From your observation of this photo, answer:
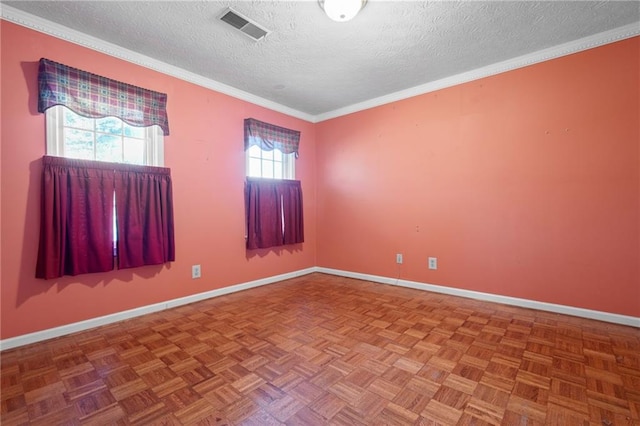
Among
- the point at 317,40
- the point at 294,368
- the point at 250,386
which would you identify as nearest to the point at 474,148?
the point at 317,40

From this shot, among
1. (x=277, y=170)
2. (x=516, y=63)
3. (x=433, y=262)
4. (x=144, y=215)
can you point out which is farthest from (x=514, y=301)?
(x=144, y=215)

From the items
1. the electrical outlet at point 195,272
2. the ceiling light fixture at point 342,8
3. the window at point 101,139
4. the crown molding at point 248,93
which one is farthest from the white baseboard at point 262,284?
the ceiling light fixture at point 342,8

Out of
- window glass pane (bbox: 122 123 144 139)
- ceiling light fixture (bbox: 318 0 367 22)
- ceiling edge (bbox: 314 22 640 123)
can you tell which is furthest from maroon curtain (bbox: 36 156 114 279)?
ceiling edge (bbox: 314 22 640 123)

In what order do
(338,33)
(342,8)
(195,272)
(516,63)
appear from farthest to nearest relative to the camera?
(195,272)
(516,63)
(338,33)
(342,8)

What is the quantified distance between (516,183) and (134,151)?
12.5 feet

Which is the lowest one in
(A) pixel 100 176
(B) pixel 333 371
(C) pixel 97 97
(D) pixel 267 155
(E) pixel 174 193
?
(B) pixel 333 371

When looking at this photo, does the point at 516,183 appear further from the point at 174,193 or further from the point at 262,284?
the point at 174,193

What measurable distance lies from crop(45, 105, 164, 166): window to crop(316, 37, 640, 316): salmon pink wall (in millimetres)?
2572

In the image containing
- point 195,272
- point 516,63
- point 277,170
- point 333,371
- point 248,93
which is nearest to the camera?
point 333,371

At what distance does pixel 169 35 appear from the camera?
2.42m

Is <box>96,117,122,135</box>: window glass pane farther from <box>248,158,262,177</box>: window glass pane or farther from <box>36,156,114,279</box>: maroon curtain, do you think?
<box>248,158,262,177</box>: window glass pane

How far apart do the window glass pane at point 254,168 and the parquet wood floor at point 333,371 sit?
1.80m

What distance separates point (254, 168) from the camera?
380 centimetres

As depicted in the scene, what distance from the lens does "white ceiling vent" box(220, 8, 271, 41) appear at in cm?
215
